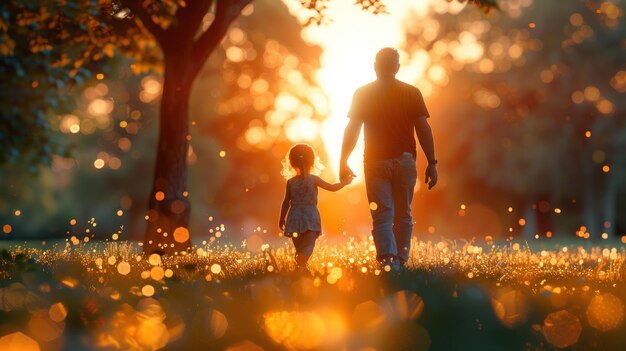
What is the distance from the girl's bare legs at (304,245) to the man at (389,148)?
3.02 ft

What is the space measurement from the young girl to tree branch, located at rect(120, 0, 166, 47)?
14.4 ft

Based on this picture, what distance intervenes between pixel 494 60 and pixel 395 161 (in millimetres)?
32253

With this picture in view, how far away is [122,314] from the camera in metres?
6.79

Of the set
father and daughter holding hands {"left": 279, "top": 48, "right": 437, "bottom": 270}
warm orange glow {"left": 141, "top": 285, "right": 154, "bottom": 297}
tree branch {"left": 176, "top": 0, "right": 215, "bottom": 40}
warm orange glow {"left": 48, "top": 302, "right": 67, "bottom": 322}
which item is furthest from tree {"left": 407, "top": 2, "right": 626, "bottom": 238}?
warm orange glow {"left": 48, "top": 302, "right": 67, "bottom": 322}

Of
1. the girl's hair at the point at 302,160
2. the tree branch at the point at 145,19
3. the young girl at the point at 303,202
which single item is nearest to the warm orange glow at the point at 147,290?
the young girl at the point at 303,202

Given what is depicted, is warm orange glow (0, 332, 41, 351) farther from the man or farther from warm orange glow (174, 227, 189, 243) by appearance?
warm orange glow (174, 227, 189, 243)

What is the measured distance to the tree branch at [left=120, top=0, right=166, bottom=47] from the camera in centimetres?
1314

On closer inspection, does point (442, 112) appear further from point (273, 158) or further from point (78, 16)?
point (78, 16)

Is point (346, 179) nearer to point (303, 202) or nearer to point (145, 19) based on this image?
point (303, 202)

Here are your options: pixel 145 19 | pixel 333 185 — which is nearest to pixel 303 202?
pixel 333 185

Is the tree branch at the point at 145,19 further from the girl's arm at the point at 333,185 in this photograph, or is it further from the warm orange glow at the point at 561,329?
the warm orange glow at the point at 561,329

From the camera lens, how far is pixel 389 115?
10023 mm

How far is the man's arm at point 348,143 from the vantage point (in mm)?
10211

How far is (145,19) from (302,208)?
509 cm
